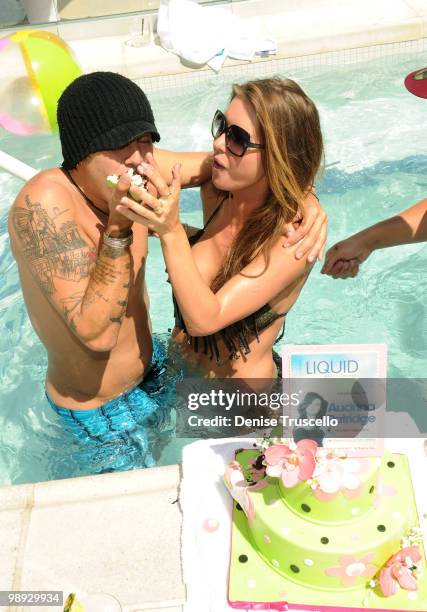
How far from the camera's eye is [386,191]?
5500mm

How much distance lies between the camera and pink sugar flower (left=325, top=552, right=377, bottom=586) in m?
1.74

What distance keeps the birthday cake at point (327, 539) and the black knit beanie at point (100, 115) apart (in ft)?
3.71

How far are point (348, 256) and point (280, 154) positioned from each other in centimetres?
92

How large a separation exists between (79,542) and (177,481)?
16.4 inches

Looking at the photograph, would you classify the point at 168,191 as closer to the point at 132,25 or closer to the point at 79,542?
the point at 79,542

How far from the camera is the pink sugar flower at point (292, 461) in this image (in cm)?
171

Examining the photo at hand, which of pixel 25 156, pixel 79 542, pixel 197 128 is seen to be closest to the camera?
pixel 79 542

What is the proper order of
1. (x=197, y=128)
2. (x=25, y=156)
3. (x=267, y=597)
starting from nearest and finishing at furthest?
(x=267, y=597)
(x=25, y=156)
(x=197, y=128)

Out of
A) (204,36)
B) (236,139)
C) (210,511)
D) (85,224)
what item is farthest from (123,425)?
(204,36)

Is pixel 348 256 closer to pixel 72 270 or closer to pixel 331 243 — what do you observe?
pixel 72 270

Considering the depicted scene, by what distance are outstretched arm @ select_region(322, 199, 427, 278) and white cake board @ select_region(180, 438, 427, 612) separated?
990 mm

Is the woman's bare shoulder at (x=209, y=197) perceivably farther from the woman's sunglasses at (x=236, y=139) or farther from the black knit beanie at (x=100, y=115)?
the black knit beanie at (x=100, y=115)

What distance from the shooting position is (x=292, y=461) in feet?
5.71

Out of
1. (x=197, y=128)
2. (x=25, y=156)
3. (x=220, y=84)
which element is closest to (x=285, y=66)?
(x=220, y=84)
